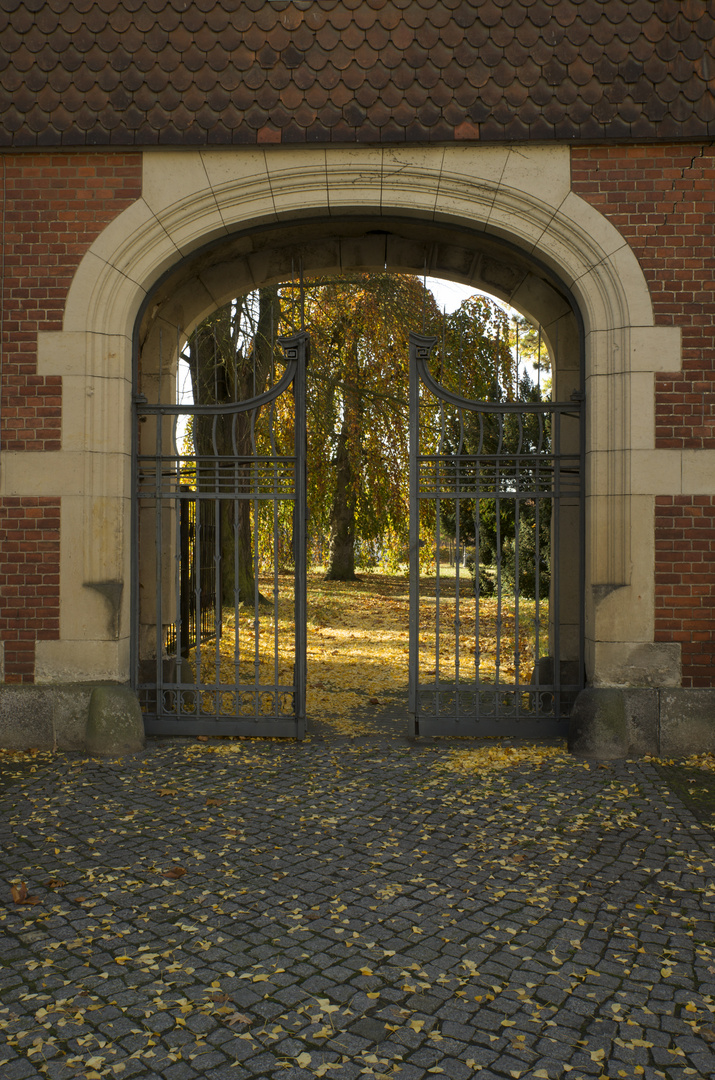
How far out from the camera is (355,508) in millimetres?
17453

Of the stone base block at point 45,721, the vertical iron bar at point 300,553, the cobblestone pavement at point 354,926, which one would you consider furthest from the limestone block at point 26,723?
the vertical iron bar at point 300,553

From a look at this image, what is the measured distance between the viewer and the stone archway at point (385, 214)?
235 inches

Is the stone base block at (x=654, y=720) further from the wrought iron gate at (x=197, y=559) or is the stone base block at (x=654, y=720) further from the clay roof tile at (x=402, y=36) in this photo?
the clay roof tile at (x=402, y=36)

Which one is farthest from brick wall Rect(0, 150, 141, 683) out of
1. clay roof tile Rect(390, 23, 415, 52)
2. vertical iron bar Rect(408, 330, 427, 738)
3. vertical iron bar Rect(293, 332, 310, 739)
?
vertical iron bar Rect(408, 330, 427, 738)

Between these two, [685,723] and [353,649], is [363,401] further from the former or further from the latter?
[685,723]

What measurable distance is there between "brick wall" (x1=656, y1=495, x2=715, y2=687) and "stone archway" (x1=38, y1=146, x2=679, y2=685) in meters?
0.10

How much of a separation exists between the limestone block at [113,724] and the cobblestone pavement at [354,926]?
18.5 inches

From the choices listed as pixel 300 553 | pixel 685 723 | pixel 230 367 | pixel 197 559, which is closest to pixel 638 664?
pixel 685 723

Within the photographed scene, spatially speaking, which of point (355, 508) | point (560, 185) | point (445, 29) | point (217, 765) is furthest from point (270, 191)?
point (355, 508)

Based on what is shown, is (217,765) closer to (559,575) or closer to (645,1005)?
(559,575)

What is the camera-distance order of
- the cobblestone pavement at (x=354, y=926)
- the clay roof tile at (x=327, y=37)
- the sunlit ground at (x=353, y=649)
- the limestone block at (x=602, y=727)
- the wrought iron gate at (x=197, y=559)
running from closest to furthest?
the cobblestone pavement at (x=354, y=926)
the limestone block at (x=602, y=727)
the clay roof tile at (x=327, y=37)
the wrought iron gate at (x=197, y=559)
the sunlit ground at (x=353, y=649)

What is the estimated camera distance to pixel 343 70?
19.8 ft

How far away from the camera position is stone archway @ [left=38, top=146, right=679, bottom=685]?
5.96 metres

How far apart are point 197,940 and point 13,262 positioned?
5.03 meters
